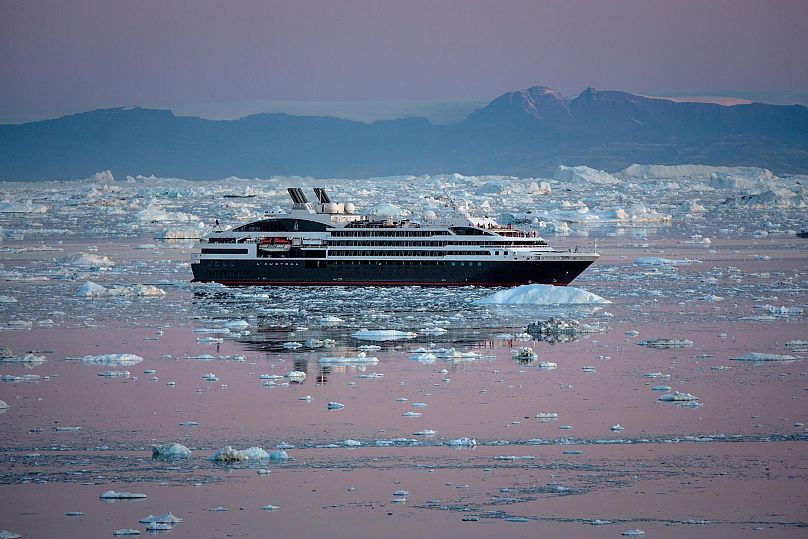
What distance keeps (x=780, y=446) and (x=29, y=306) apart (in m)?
28.3

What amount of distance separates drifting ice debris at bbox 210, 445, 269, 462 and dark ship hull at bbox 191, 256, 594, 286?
107 ft

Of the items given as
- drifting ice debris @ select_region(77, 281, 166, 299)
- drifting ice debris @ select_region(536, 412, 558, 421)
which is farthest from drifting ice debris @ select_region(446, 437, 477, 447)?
drifting ice debris @ select_region(77, 281, 166, 299)

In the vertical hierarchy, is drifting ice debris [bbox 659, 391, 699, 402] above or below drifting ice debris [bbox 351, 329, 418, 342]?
below

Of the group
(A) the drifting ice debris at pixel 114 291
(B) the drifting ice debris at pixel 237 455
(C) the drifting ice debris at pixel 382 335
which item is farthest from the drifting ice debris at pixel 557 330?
(A) the drifting ice debris at pixel 114 291

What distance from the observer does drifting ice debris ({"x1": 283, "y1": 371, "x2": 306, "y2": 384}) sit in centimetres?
2730

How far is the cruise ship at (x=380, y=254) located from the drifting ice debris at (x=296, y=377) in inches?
999

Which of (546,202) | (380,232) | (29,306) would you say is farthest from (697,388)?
(546,202)

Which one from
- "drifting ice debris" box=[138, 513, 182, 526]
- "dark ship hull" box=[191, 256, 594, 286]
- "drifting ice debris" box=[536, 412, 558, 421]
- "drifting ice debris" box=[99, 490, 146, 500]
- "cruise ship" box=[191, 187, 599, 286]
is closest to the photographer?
"drifting ice debris" box=[138, 513, 182, 526]

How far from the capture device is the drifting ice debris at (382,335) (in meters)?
33.9

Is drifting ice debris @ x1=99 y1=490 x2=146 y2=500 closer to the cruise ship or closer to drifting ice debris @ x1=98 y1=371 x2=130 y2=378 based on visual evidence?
drifting ice debris @ x1=98 y1=371 x2=130 y2=378

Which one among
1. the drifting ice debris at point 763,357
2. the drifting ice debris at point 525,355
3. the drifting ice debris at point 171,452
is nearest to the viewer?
the drifting ice debris at point 171,452

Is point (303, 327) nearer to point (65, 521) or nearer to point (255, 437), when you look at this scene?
point (255, 437)

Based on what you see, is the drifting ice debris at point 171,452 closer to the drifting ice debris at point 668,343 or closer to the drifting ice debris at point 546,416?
the drifting ice debris at point 546,416

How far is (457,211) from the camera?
55.8 m
